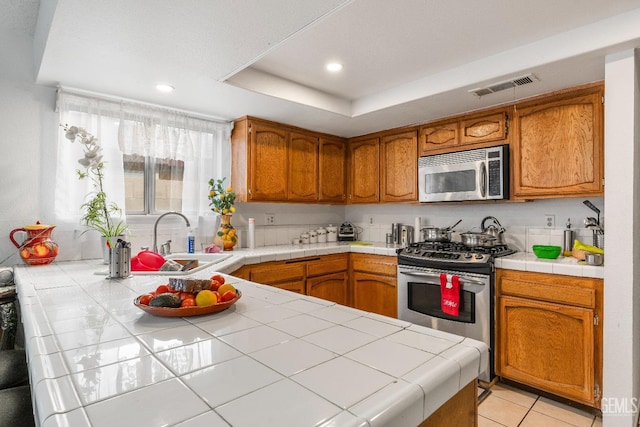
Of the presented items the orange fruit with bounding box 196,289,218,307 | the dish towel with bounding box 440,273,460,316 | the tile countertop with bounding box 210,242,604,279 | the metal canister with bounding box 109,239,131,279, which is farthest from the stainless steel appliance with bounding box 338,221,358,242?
the orange fruit with bounding box 196,289,218,307

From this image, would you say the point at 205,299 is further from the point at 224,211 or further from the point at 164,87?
the point at 224,211

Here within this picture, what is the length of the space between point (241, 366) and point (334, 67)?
2.23 m

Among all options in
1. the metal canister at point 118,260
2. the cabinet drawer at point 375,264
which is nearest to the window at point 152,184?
the metal canister at point 118,260

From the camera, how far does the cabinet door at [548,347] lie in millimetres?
2146

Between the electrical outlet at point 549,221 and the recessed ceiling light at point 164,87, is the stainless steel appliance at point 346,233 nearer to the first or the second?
the electrical outlet at point 549,221

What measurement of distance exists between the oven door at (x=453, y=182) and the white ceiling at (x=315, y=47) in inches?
20.2

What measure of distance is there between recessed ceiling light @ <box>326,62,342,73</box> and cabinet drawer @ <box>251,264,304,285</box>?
1601 millimetres

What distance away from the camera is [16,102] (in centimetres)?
232

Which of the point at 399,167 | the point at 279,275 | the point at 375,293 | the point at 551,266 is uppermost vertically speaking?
the point at 399,167

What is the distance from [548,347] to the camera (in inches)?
90.3

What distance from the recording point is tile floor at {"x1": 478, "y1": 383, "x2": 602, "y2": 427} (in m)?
2.07

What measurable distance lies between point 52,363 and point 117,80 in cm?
211

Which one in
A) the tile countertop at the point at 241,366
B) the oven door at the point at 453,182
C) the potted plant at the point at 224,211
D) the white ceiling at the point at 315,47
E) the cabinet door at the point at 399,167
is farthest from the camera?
the cabinet door at the point at 399,167

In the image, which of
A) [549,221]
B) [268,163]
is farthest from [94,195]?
[549,221]
